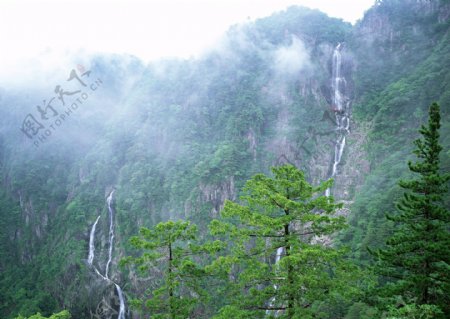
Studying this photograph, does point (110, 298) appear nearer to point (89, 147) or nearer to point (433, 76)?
point (89, 147)

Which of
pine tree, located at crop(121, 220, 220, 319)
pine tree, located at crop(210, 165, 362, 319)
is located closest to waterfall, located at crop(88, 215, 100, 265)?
pine tree, located at crop(121, 220, 220, 319)

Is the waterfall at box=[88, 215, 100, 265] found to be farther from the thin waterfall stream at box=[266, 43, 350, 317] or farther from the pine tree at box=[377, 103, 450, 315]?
the pine tree at box=[377, 103, 450, 315]

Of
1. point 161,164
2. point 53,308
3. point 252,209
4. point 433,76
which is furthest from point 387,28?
point 53,308

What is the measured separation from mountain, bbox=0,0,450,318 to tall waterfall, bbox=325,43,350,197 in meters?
0.22

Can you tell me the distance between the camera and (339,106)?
190 feet

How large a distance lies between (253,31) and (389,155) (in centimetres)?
4984

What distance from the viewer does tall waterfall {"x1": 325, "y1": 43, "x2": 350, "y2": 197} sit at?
51688 millimetres

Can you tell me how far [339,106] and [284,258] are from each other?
53.4 metres

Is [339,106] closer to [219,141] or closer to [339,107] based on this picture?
[339,107]

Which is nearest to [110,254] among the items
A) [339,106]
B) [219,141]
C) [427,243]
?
[219,141]

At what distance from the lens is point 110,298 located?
1812 inches

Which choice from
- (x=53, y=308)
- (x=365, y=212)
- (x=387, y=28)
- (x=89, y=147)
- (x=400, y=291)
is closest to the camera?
(x=400, y=291)

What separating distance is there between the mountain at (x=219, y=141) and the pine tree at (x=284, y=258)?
2433cm

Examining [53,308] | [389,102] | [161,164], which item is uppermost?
[389,102]
